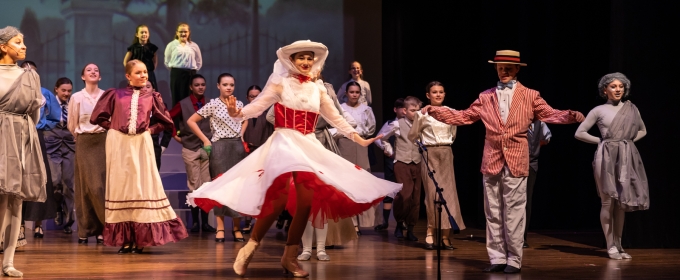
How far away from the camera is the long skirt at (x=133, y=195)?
7.30m

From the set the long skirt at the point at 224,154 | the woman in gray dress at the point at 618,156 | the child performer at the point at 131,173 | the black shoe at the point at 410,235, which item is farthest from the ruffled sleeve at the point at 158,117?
the woman in gray dress at the point at 618,156

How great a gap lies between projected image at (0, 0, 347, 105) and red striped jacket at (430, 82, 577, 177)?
20.5 feet

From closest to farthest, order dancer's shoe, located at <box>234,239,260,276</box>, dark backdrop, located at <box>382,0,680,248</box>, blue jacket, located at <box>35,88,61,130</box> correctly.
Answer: dancer's shoe, located at <box>234,239,260,276</box> < blue jacket, located at <box>35,88,61,130</box> < dark backdrop, located at <box>382,0,680,248</box>

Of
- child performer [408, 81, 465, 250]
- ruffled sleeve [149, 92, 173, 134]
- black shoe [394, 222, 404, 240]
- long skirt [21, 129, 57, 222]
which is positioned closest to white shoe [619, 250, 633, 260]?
child performer [408, 81, 465, 250]

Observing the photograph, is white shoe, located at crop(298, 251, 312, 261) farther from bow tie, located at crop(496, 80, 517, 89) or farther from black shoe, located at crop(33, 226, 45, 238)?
black shoe, located at crop(33, 226, 45, 238)

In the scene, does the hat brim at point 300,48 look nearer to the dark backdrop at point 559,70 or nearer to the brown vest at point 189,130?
the dark backdrop at point 559,70

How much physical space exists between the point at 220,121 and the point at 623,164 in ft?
11.8

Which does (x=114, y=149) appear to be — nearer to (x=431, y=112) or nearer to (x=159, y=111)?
(x=159, y=111)

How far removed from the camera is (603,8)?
400 inches

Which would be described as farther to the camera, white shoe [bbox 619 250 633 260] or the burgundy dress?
white shoe [bbox 619 250 633 260]

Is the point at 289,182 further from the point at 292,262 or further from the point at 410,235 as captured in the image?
the point at 410,235

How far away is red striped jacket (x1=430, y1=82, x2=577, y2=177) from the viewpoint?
6387 mm

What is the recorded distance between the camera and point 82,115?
8.00m

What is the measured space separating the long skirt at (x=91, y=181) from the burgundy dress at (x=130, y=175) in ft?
1.84
